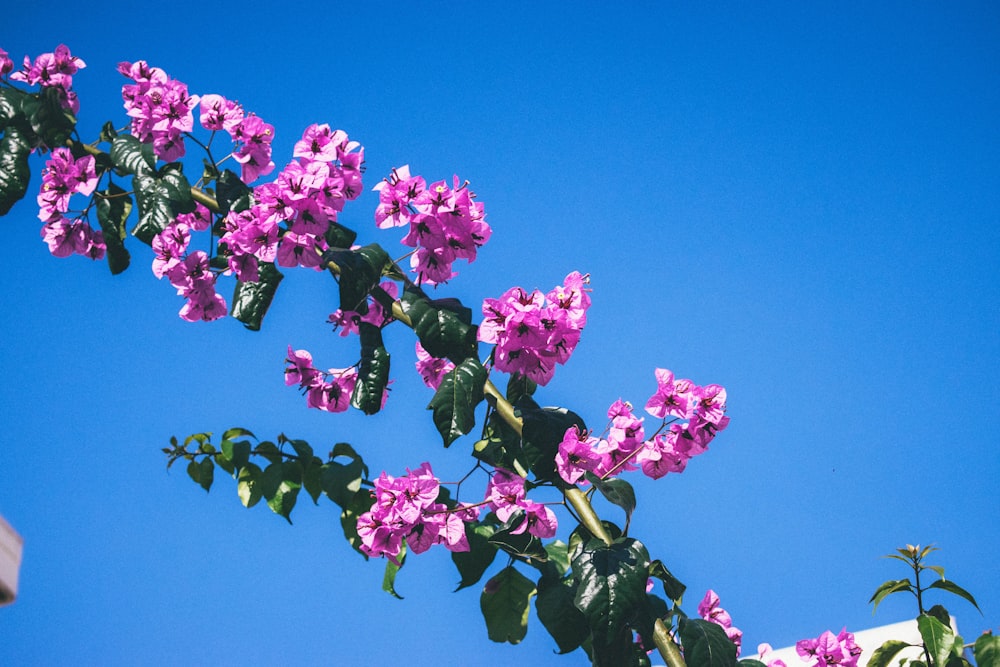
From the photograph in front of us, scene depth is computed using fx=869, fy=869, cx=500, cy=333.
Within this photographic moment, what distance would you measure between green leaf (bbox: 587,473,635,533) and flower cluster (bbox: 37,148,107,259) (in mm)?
1797

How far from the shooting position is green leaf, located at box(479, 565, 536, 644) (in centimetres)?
225

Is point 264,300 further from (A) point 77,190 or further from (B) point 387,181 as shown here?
(A) point 77,190

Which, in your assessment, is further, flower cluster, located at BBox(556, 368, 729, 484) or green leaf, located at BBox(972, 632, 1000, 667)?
green leaf, located at BBox(972, 632, 1000, 667)

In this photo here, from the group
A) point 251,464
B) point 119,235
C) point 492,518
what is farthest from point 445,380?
point 119,235

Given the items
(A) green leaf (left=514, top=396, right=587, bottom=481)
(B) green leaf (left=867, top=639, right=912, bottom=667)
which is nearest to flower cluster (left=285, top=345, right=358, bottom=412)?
(A) green leaf (left=514, top=396, right=587, bottom=481)

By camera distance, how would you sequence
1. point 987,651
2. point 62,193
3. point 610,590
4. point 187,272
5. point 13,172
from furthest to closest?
1. point 62,193
2. point 13,172
3. point 187,272
4. point 987,651
5. point 610,590

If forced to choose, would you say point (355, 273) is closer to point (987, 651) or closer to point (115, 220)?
point (115, 220)

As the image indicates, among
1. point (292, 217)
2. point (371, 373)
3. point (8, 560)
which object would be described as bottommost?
point (8, 560)

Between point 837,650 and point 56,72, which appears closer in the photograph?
point 837,650

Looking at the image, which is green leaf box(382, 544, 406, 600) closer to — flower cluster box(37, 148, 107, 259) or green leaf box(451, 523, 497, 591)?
green leaf box(451, 523, 497, 591)

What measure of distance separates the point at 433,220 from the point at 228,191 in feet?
2.29

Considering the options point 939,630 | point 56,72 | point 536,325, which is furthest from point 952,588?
point 56,72

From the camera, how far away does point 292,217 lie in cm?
227

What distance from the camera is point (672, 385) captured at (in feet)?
6.97
